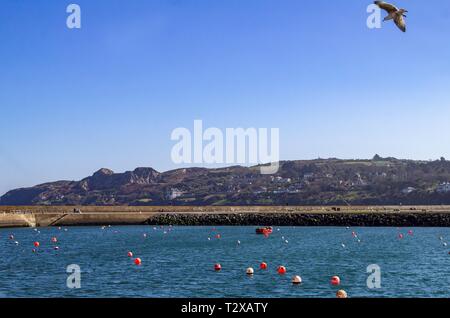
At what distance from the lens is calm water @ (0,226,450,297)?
115 feet

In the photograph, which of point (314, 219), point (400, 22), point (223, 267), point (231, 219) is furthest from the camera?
point (231, 219)

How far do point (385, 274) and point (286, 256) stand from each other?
14390 mm

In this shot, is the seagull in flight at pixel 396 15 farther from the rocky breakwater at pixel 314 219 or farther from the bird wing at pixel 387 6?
the rocky breakwater at pixel 314 219

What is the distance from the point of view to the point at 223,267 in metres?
46.4

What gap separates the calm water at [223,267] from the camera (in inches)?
1377

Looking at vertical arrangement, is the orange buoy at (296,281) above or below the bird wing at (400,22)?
below

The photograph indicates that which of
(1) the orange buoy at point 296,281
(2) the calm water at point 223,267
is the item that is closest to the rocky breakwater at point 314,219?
(2) the calm water at point 223,267

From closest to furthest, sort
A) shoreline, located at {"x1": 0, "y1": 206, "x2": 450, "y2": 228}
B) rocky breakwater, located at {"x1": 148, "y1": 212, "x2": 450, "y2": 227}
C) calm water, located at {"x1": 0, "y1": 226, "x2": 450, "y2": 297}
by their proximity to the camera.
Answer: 1. calm water, located at {"x1": 0, "y1": 226, "x2": 450, "y2": 297}
2. shoreline, located at {"x1": 0, "y1": 206, "x2": 450, "y2": 228}
3. rocky breakwater, located at {"x1": 148, "y1": 212, "x2": 450, "y2": 227}

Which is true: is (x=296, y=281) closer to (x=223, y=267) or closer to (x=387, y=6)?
(x=223, y=267)

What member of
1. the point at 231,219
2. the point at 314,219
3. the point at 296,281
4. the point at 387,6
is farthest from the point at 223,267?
the point at 231,219

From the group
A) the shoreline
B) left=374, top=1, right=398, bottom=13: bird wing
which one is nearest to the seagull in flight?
left=374, top=1, right=398, bottom=13: bird wing

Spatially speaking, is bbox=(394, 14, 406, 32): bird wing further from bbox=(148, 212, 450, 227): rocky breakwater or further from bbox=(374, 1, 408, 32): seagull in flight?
bbox=(148, 212, 450, 227): rocky breakwater

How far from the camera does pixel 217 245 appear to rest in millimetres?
69562
